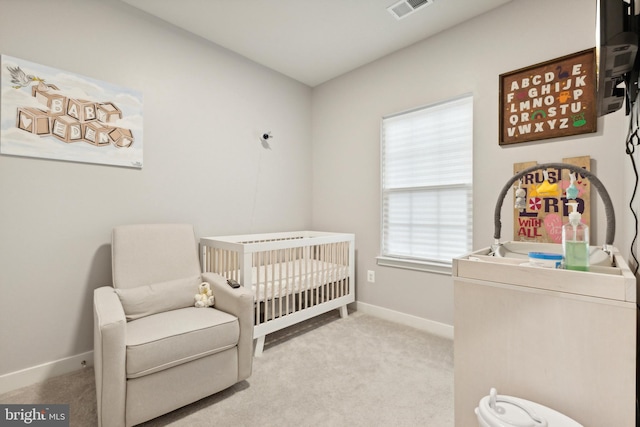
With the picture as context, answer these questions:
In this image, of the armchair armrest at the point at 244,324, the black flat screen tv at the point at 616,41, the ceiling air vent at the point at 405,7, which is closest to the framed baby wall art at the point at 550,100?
the ceiling air vent at the point at 405,7

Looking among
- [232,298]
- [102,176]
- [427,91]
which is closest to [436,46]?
[427,91]

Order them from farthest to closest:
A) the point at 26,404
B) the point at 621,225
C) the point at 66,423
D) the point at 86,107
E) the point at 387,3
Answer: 1. the point at 387,3
2. the point at 86,107
3. the point at 621,225
4. the point at 26,404
5. the point at 66,423

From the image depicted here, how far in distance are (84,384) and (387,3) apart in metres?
3.22

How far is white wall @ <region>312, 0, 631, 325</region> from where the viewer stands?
1.80 meters

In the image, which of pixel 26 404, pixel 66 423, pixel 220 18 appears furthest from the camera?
pixel 220 18

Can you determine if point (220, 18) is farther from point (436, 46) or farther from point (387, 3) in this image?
point (436, 46)

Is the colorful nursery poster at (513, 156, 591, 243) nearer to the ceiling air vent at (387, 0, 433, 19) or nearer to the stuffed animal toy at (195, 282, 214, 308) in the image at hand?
the ceiling air vent at (387, 0, 433, 19)

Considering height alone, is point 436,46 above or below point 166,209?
above

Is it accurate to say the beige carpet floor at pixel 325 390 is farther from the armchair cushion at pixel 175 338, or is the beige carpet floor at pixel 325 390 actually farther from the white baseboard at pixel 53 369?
the armchair cushion at pixel 175 338

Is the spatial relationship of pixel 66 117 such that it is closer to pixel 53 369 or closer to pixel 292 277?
pixel 53 369

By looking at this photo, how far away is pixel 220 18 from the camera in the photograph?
226 cm

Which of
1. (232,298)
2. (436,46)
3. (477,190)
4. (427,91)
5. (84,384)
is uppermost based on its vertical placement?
(436,46)

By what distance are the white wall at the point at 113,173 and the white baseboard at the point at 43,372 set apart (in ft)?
0.14

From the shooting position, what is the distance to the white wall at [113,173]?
1.73m
